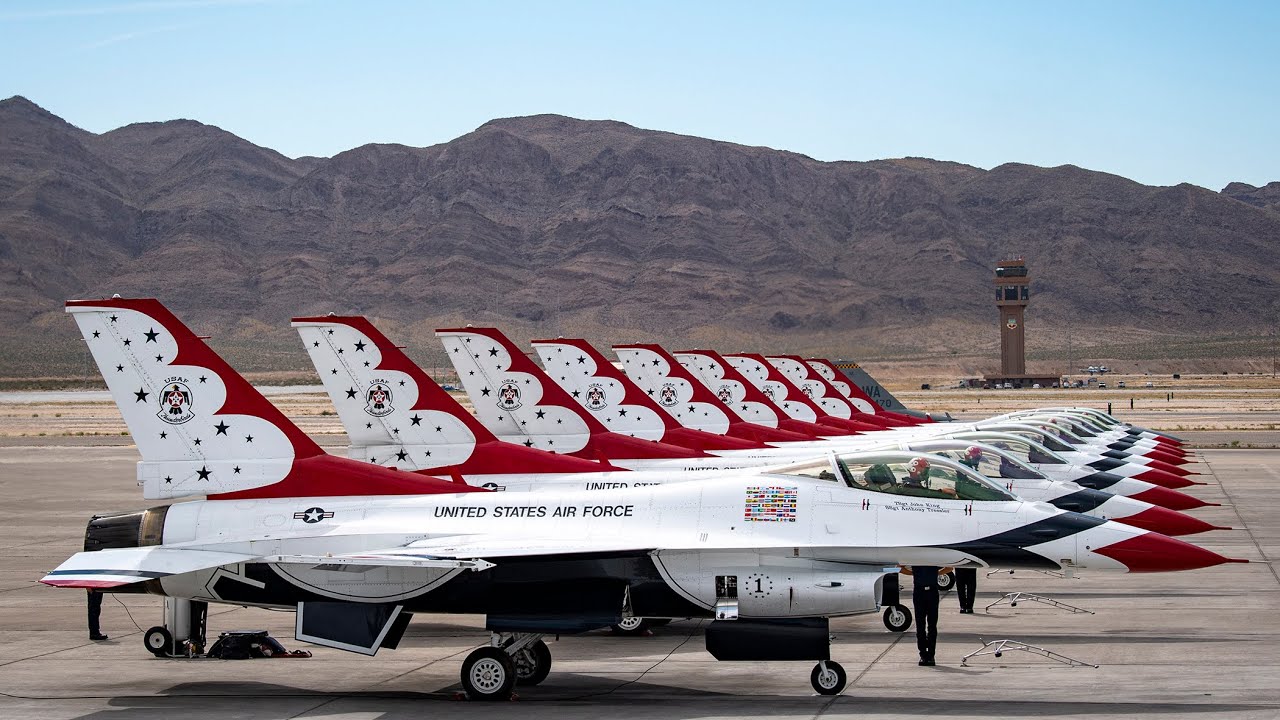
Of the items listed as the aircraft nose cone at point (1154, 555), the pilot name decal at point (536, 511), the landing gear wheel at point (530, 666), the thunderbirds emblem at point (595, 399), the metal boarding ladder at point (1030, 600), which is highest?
the thunderbirds emblem at point (595, 399)

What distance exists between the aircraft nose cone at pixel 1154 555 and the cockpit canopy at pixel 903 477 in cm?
118

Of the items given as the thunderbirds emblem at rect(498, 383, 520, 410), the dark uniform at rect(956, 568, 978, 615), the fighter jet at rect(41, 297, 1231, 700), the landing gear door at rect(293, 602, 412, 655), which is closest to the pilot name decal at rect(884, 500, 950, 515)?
the fighter jet at rect(41, 297, 1231, 700)

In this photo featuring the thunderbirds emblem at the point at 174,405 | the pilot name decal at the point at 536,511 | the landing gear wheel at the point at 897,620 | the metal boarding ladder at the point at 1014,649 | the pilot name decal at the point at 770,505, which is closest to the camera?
the pilot name decal at the point at 770,505

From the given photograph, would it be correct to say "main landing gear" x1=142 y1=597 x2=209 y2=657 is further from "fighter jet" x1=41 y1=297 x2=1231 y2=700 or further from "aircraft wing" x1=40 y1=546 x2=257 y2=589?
"aircraft wing" x1=40 y1=546 x2=257 y2=589

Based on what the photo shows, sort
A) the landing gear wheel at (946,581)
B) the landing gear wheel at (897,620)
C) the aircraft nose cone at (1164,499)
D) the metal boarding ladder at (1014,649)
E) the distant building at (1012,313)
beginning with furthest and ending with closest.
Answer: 1. the distant building at (1012,313)
2. the aircraft nose cone at (1164,499)
3. the landing gear wheel at (946,581)
4. the landing gear wheel at (897,620)
5. the metal boarding ladder at (1014,649)

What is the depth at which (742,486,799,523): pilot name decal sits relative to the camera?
46.6 ft

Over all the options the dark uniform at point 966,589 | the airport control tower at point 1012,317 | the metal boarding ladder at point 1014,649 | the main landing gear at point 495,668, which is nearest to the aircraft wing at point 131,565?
the main landing gear at point 495,668

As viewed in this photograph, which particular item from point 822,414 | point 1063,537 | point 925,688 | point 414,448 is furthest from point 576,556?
point 822,414

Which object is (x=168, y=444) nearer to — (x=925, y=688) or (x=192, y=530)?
(x=192, y=530)

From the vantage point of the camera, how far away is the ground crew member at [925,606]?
48.1 ft

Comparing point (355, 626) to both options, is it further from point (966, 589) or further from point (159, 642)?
point (966, 589)

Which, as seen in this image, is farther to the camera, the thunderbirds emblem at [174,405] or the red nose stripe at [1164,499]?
the red nose stripe at [1164,499]

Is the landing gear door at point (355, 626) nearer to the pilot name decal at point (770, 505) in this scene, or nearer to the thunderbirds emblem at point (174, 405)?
the thunderbirds emblem at point (174, 405)

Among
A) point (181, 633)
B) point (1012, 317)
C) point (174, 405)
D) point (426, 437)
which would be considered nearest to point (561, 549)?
point (174, 405)
